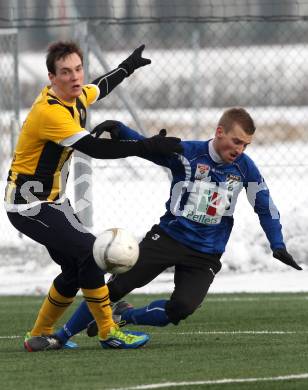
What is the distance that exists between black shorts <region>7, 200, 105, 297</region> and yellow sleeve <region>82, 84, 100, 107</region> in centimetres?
80

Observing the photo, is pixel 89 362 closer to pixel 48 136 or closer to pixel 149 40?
pixel 48 136

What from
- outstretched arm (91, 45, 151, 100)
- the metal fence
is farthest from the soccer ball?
the metal fence

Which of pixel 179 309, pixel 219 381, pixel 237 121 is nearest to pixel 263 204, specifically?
pixel 237 121

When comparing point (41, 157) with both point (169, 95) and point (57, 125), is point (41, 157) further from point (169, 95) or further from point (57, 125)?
point (169, 95)

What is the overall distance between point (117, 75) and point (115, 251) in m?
1.72

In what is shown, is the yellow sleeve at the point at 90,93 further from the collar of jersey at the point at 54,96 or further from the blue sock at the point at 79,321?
the blue sock at the point at 79,321

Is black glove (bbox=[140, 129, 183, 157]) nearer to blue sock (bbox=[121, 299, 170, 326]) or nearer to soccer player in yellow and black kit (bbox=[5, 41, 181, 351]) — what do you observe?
soccer player in yellow and black kit (bbox=[5, 41, 181, 351])

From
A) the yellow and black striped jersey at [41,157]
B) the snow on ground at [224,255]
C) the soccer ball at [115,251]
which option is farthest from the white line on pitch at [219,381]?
the snow on ground at [224,255]

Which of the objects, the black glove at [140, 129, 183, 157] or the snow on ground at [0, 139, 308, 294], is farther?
the snow on ground at [0, 139, 308, 294]

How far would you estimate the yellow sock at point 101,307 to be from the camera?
7758 mm

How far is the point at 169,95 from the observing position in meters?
30.4

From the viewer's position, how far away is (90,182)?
1261 centimetres

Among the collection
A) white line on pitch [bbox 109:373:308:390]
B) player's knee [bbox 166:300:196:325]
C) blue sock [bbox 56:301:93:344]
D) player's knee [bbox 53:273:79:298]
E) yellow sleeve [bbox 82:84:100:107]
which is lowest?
blue sock [bbox 56:301:93:344]

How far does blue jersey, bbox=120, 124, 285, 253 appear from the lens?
8.16 m
